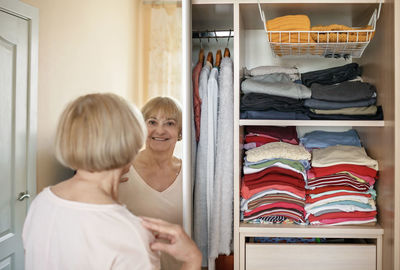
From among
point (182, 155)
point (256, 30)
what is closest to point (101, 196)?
point (182, 155)

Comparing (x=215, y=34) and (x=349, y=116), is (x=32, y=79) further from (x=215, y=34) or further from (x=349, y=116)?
(x=349, y=116)

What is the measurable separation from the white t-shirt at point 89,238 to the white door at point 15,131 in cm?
20

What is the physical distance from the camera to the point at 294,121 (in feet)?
5.82

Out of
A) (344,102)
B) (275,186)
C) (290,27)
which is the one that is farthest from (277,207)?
(290,27)

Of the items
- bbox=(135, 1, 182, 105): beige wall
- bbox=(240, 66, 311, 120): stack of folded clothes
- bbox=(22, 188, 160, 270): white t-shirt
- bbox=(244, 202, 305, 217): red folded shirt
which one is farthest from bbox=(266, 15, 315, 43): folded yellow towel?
bbox=(22, 188, 160, 270): white t-shirt

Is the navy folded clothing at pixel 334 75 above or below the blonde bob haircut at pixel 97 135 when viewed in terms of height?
above

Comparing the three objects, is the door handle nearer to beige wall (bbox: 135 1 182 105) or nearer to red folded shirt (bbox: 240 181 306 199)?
beige wall (bbox: 135 1 182 105)

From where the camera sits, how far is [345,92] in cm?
180

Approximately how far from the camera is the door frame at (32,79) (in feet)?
3.07

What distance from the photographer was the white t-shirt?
0.76 meters

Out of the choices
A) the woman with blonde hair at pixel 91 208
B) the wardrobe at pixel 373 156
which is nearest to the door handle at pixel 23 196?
the woman with blonde hair at pixel 91 208

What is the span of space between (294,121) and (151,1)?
0.85 m

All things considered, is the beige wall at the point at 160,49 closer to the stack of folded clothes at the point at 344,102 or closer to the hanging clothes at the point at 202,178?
the hanging clothes at the point at 202,178

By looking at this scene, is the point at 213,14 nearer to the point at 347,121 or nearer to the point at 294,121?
the point at 294,121
